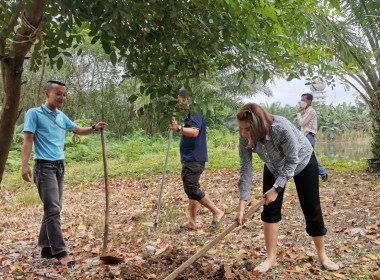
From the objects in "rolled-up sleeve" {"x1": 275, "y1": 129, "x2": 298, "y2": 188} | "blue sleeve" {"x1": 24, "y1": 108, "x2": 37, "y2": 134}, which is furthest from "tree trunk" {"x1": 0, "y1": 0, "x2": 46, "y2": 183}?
"rolled-up sleeve" {"x1": 275, "y1": 129, "x2": 298, "y2": 188}

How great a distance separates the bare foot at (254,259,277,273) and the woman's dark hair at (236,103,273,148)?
1.30 metres

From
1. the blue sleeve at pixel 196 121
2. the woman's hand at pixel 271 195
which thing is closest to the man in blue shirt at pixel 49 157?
the blue sleeve at pixel 196 121

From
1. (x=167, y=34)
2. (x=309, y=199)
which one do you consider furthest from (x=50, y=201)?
(x=309, y=199)

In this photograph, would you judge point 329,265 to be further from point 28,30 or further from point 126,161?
point 126,161

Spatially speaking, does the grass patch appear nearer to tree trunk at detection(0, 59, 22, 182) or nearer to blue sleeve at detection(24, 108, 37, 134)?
blue sleeve at detection(24, 108, 37, 134)

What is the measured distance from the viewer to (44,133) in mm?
4309

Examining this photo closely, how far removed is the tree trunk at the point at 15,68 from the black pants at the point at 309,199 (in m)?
2.34

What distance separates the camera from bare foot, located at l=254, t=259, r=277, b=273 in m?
3.83

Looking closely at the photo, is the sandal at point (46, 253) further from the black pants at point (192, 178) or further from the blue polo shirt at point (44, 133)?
the black pants at point (192, 178)

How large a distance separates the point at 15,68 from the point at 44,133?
1.30 metres

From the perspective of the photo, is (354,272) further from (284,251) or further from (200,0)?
(200,0)

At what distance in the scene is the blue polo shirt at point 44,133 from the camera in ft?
13.8

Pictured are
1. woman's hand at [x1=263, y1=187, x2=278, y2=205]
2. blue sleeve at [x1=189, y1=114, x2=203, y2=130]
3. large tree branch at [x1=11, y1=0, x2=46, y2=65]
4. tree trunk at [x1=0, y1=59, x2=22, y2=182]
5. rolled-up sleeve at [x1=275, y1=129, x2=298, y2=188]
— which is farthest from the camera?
blue sleeve at [x1=189, y1=114, x2=203, y2=130]

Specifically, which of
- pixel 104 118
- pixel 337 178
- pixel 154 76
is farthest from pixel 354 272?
pixel 104 118
